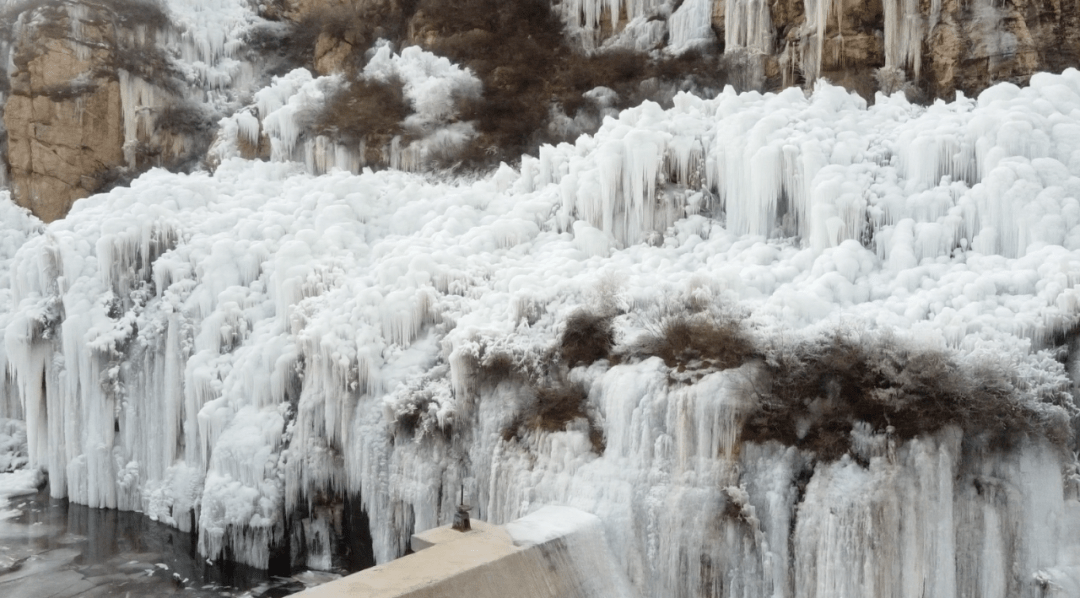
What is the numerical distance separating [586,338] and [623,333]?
1.62 ft

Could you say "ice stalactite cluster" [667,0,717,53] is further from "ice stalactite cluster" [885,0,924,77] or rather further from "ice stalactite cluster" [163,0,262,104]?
"ice stalactite cluster" [163,0,262,104]

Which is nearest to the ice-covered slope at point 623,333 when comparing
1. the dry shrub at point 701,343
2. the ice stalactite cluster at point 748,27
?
the dry shrub at point 701,343

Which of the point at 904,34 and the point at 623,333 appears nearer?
the point at 623,333

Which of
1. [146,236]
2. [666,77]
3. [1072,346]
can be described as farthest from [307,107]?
[1072,346]

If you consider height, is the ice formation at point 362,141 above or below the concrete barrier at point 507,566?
above

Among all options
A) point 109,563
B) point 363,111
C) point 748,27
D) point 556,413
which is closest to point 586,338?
point 556,413

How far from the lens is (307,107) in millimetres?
17453

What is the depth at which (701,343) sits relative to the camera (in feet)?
30.5

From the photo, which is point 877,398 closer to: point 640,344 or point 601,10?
point 640,344

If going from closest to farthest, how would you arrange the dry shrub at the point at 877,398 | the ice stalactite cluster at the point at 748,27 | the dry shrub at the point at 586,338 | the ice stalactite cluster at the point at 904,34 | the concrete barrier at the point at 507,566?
the concrete barrier at the point at 507,566, the dry shrub at the point at 877,398, the dry shrub at the point at 586,338, the ice stalactite cluster at the point at 904,34, the ice stalactite cluster at the point at 748,27

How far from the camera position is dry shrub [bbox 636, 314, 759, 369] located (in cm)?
905

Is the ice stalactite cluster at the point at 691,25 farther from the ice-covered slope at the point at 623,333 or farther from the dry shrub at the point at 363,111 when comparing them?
the dry shrub at the point at 363,111

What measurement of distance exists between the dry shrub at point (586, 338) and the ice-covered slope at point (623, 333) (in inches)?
7.2

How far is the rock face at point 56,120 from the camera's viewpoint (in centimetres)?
1959
